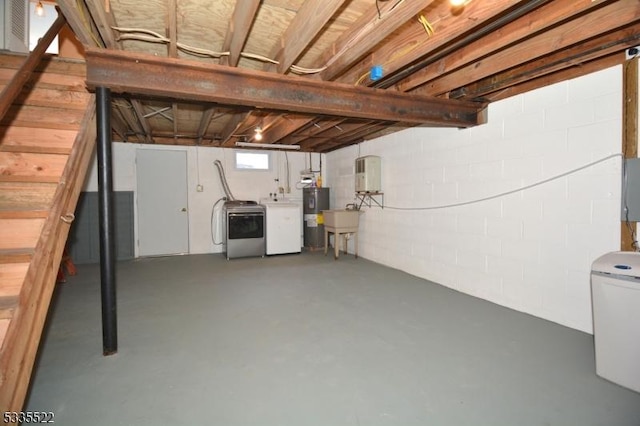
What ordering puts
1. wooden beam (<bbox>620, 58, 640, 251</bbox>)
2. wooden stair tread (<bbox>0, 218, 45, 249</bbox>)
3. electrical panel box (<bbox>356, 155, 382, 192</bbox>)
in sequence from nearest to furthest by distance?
1. wooden stair tread (<bbox>0, 218, 45, 249</bbox>)
2. wooden beam (<bbox>620, 58, 640, 251</bbox>)
3. electrical panel box (<bbox>356, 155, 382, 192</bbox>)

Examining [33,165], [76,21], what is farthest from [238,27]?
[33,165]

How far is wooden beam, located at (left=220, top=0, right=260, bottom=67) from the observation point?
68.6 inches

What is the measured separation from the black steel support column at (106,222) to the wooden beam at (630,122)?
3.99 metres

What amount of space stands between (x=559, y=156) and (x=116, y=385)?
4.00 m

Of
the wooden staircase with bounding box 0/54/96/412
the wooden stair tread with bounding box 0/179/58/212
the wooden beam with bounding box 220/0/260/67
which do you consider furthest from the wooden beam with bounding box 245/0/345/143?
the wooden stair tread with bounding box 0/179/58/212

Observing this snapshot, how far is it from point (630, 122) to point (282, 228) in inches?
202

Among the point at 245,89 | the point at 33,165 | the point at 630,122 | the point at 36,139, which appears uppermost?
the point at 245,89

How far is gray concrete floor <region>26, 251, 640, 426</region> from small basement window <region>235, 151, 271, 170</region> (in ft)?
12.3

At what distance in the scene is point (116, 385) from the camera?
1949 mm

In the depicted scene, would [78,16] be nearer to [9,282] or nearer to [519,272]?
[9,282]

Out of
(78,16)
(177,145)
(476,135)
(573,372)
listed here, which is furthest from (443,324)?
(177,145)

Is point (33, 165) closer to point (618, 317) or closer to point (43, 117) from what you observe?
point (43, 117)

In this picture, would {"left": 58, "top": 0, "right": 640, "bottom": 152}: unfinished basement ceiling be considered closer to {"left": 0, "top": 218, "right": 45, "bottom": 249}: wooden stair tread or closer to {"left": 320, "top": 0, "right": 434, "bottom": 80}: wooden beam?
{"left": 320, "top": 0, "right": 434, "bottom": 80}: wooden beam

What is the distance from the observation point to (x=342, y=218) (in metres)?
5.73
